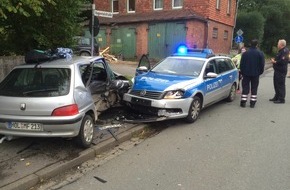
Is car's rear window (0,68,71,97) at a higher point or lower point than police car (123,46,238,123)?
higher

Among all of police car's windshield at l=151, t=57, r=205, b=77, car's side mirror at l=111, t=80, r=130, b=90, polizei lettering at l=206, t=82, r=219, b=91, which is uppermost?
police car's windshield at l=151, t=57, r=205, b=77

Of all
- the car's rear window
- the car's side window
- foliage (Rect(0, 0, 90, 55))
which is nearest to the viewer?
the car's rear window

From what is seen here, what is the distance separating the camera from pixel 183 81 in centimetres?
837

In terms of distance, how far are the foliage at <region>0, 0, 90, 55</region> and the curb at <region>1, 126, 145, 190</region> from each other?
136 inches

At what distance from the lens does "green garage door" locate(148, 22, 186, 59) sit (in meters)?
24.0

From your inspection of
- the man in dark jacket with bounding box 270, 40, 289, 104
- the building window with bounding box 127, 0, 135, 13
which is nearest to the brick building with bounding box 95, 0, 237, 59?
the building window with bounding box 127, 0, 135, 13

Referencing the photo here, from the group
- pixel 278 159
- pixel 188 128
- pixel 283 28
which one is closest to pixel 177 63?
pixel 188 128

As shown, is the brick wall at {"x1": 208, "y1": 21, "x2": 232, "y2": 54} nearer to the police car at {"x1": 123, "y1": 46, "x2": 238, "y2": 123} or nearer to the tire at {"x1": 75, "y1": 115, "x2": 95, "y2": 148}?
the police car at {"x1": 123, "y1": 46, "x2": 238, "y2": 123}

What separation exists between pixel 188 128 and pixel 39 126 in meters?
3.47

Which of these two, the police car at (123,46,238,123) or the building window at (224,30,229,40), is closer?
the police car at (123,46,238,123)

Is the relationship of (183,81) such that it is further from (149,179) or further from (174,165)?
(149,179)

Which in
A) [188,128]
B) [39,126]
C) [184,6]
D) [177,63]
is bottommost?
[188,128]

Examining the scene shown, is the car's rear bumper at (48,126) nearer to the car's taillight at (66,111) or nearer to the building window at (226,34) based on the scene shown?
the car's taillight at (66,111)

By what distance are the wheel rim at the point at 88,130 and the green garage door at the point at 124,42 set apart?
20.6 metres
